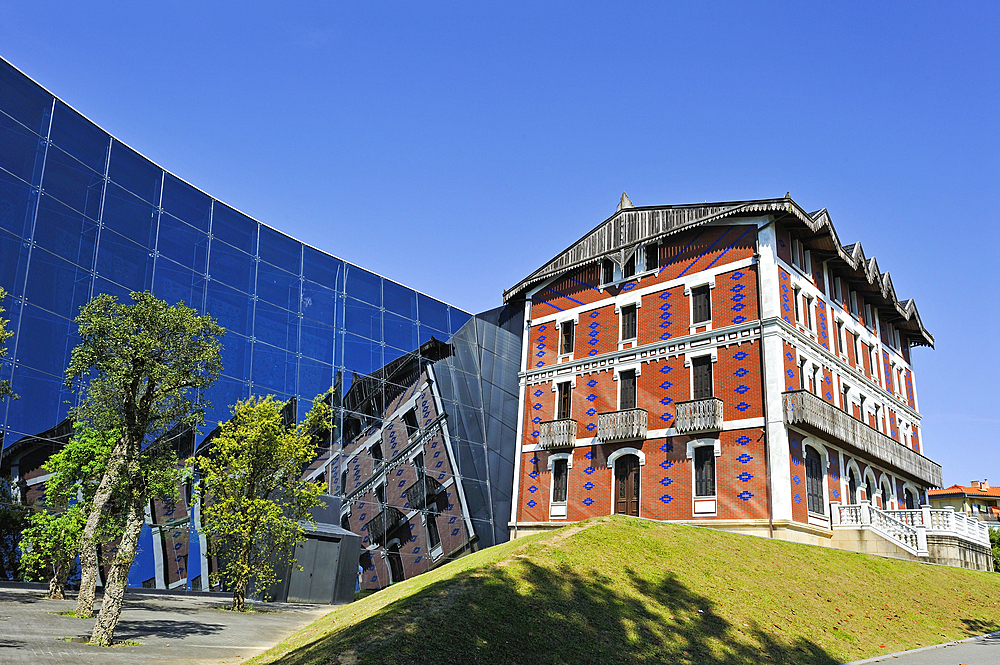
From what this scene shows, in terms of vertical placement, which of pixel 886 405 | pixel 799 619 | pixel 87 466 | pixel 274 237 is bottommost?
pixel 799 619

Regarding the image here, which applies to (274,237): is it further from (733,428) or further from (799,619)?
(799,619)

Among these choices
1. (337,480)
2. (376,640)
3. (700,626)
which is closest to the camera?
(376,640)

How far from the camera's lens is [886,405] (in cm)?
3416

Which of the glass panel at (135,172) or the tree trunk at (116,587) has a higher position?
the glass panel at (135,172)

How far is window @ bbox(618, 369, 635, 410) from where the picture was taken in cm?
3028

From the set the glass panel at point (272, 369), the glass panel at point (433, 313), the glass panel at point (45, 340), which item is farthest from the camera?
the glass panel at point (433, 313)

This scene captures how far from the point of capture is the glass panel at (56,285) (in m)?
22.6

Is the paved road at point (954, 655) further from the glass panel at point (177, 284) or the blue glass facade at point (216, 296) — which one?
the glass panel at point (177, 284)

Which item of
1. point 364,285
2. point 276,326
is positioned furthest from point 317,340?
point 364,285

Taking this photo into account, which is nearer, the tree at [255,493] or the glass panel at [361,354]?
the tree at [255,493]

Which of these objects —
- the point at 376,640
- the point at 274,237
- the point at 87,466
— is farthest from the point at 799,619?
the point at 274,237

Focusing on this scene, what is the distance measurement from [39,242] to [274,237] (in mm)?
10838

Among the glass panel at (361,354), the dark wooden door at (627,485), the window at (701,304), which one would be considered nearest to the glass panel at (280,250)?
the glass panel at (361,354)

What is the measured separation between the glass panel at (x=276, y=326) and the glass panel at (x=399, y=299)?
602cm
